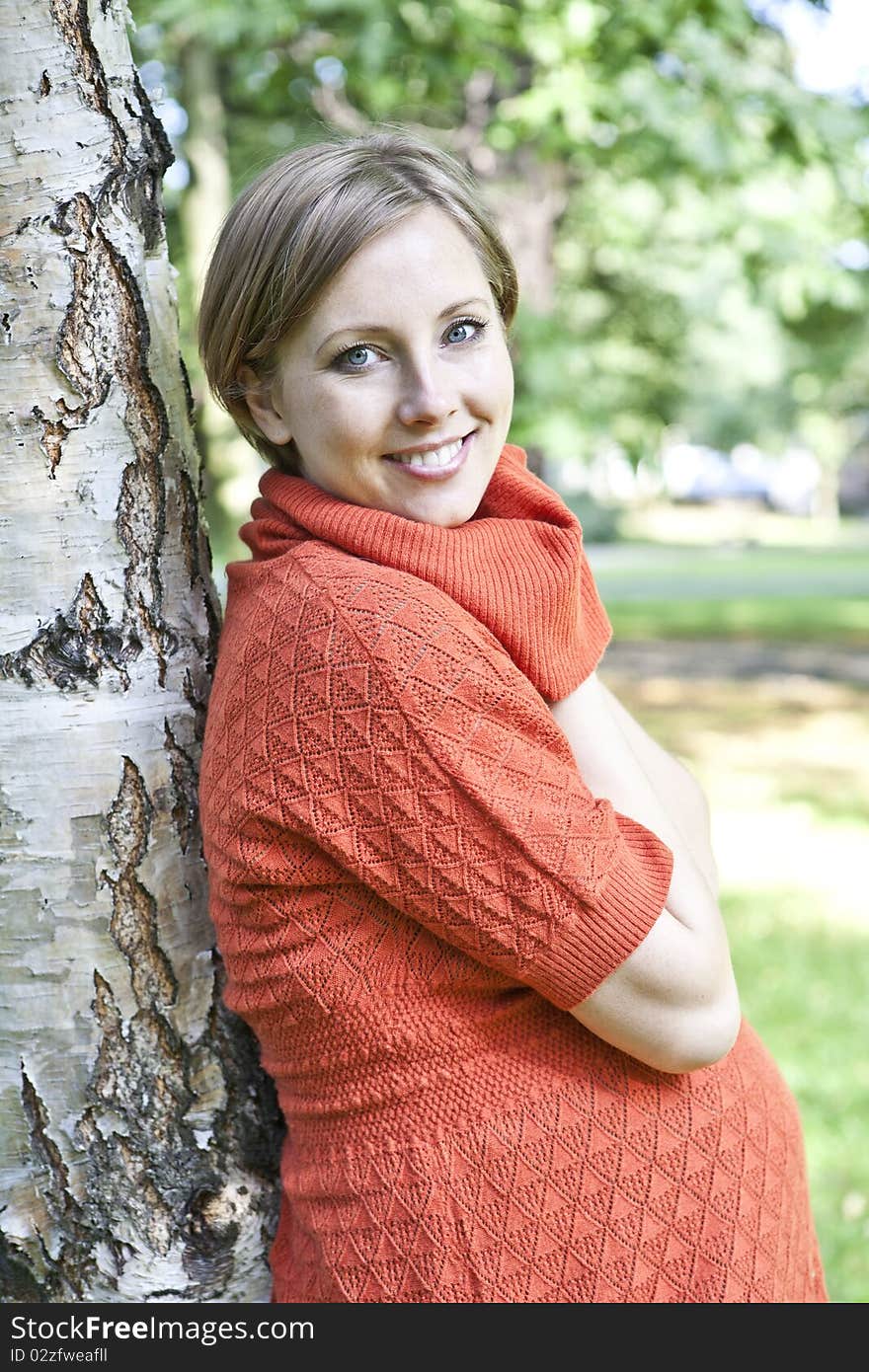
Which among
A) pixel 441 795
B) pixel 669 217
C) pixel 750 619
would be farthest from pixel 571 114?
pixel 750 619

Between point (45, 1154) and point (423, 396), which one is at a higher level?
point (423, 396)

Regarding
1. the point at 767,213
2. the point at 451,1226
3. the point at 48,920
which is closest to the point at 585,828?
the point at 451,1226

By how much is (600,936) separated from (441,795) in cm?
25

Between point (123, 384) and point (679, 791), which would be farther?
point (679, 791)

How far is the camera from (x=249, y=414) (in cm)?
194

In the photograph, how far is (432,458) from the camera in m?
1.76

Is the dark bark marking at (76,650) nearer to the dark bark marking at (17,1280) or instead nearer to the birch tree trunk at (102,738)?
the birch tree trunk at (102,738)

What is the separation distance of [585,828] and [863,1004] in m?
3.65

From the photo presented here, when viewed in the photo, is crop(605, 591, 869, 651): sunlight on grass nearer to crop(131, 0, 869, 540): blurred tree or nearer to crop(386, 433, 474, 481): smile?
crop(131, 0, 869, 540): blurred tree

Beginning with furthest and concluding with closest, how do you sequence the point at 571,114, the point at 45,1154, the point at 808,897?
the point at 808,897 < the point at 571,114 < the point at 45,1154

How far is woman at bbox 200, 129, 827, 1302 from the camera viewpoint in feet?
5.07

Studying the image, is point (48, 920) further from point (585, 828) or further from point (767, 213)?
point (767, 213)

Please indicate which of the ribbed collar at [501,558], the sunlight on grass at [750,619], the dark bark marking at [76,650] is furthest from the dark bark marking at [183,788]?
the sunlight on grass at [750,619]

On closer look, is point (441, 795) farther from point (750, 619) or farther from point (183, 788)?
point (750, 619)
